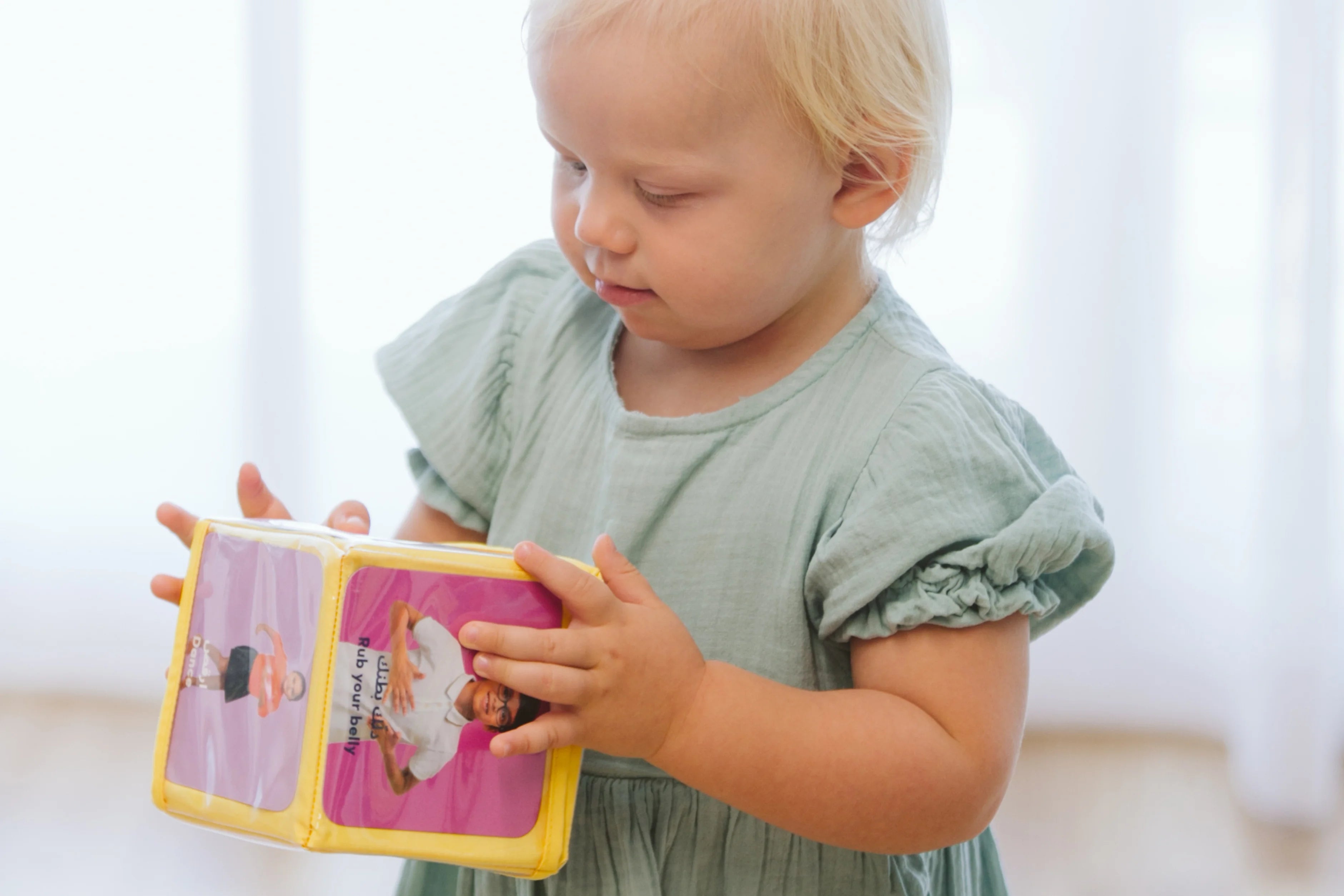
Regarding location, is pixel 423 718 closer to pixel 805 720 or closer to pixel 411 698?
pixel 411 698

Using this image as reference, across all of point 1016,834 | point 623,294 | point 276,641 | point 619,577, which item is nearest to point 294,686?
point 276,641

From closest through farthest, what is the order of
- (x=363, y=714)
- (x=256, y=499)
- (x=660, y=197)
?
(x=363, y=714)
(x=660, y=197)
(x=256, y=499)

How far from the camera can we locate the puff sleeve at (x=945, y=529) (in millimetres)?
563

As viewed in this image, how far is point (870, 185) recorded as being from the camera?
626mm

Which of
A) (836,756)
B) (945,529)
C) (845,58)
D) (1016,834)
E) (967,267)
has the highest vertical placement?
(845,58)

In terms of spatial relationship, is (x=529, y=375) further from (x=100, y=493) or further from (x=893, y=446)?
(x=100, y=493)

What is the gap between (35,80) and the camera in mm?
1653

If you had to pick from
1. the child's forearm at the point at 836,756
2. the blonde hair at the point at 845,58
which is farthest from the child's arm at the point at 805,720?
the blonde hair at the point at 845,58

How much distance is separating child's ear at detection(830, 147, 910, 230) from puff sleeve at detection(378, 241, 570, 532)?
8.0 inches

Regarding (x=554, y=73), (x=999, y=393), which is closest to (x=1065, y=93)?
(x=999, y=393)

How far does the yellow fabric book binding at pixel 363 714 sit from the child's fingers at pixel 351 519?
118 mm

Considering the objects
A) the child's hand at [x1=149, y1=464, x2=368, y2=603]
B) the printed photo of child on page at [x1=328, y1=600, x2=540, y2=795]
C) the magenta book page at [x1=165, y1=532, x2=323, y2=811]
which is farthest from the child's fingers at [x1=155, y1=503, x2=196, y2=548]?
the printed photo of child on page at [x1=328, y1=600, x2=540, y2=795]

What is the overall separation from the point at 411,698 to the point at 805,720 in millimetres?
177

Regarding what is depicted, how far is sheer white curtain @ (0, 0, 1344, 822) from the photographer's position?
5.12 ft
